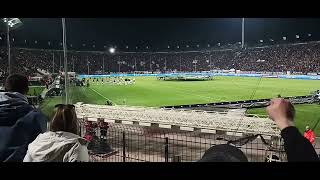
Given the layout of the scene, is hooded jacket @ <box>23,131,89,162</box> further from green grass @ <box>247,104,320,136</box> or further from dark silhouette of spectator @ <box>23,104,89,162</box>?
green grass @ <box>247,104,320,136</box>

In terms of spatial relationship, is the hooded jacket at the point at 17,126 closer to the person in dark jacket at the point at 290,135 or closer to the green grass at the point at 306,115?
the person in dark jacket at the point at 290,135

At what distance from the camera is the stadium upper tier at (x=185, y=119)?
33.3 feet

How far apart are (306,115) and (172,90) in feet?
52.4

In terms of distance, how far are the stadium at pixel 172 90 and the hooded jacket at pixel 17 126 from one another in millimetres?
4363

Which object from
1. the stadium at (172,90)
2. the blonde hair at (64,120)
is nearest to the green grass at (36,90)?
the stadium at (172,90)

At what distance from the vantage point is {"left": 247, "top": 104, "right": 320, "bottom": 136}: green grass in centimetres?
1636

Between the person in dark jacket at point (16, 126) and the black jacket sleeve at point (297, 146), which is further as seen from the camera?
the person in dark jacket at point (16, 126)

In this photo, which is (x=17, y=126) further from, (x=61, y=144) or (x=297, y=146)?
(x=297, y=146)

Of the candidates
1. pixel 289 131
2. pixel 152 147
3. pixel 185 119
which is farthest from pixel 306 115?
pixel 289 131

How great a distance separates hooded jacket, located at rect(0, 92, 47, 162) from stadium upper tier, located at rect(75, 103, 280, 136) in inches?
304

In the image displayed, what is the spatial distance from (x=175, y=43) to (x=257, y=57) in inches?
485

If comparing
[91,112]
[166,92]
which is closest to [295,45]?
[166,92]
